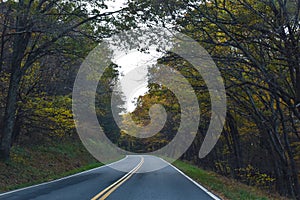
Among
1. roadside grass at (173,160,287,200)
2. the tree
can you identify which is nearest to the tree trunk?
the tree

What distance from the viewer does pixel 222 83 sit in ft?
56.9

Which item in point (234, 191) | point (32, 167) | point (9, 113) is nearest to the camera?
point (234, 191)

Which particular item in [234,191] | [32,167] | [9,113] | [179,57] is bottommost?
[234,191]

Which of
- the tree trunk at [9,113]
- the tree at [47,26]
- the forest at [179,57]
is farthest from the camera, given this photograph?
the tree trunk at [9,113]

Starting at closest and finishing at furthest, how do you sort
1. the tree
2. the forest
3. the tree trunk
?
the forest → the tree → the tree trunk

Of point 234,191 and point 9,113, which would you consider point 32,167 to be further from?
point 234,191

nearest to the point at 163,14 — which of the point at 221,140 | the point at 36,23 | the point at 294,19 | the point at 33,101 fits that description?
the point at 294,19

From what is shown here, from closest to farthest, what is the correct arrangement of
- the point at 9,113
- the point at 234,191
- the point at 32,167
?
1. the point at 234,191
2. the point at 9,113
3. the point at 32,167

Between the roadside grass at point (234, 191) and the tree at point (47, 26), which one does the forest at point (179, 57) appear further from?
the roadside grass at point (234, 191)

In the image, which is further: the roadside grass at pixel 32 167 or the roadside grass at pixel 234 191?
the roadside grass at pixel 32 167

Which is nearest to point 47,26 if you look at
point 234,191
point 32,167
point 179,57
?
point 179,57

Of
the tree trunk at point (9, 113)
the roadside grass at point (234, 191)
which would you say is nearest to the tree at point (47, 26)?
the tree trunk at point (9, 113)

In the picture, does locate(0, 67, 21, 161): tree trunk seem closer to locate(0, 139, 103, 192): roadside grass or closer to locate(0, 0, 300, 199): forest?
locate(0, 0, 300, 199): forest

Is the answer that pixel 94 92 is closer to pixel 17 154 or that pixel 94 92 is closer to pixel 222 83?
pixel 17 154
